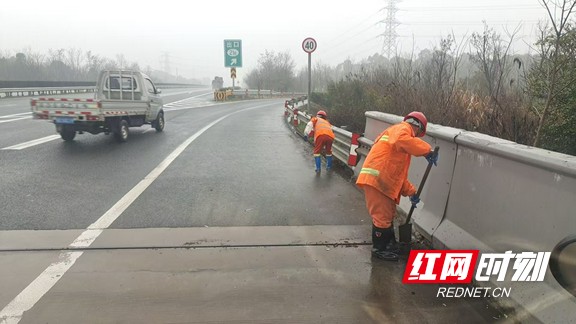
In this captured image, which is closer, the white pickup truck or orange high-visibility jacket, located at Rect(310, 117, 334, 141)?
orange high-visibility jacket, located at Rect(310, 117, 334, 141)

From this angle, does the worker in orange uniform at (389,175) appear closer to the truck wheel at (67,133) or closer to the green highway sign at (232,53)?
the truck wheel at (67,133)

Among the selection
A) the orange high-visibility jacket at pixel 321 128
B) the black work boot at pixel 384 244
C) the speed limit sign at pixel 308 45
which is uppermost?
the speed limit sign at pixel 308 45

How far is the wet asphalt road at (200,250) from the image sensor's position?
3.06m

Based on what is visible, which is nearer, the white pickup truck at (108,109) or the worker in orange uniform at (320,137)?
the worker in orange uniform at (320,137)

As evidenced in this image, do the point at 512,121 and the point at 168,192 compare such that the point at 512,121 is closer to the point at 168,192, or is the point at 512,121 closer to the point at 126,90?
the point at 168,192

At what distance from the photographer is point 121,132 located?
36.0 ft

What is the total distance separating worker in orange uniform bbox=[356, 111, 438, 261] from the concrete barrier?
373 millimetres

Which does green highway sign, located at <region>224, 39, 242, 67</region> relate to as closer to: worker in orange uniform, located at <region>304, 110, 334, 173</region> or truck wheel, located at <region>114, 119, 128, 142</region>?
truck wheel, located at <region>114, 119, 128, 142</region>

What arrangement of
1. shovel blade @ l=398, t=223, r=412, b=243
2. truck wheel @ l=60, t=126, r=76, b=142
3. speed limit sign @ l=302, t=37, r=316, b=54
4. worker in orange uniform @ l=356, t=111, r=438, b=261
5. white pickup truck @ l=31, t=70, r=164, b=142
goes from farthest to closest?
Answer: speed limit sign @ l=302, t=37, r=316, b=54, truck wheel @ l=60, t=126, r=76, b=142, white pickup truck @ l=31, t=70, r=164, b=142, shovel blade @ l=398, t=223, r=412, b=243, worker in orange uniform @ l=356, t=111, r=438, b=261

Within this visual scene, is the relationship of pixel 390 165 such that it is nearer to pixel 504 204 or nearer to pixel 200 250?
pixel 504 204

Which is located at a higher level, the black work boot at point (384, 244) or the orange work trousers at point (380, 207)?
→ the orange work trousers at point (380, 207)

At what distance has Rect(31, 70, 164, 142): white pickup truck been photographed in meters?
10.2

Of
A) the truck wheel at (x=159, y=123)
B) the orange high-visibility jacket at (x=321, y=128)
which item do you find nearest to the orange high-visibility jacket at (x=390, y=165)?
the orange high-visibility jacket at (x=321, y=128)

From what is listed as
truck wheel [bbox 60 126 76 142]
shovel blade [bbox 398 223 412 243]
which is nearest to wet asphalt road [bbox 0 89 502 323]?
shovel blade [bbox 398 223 412 243]
